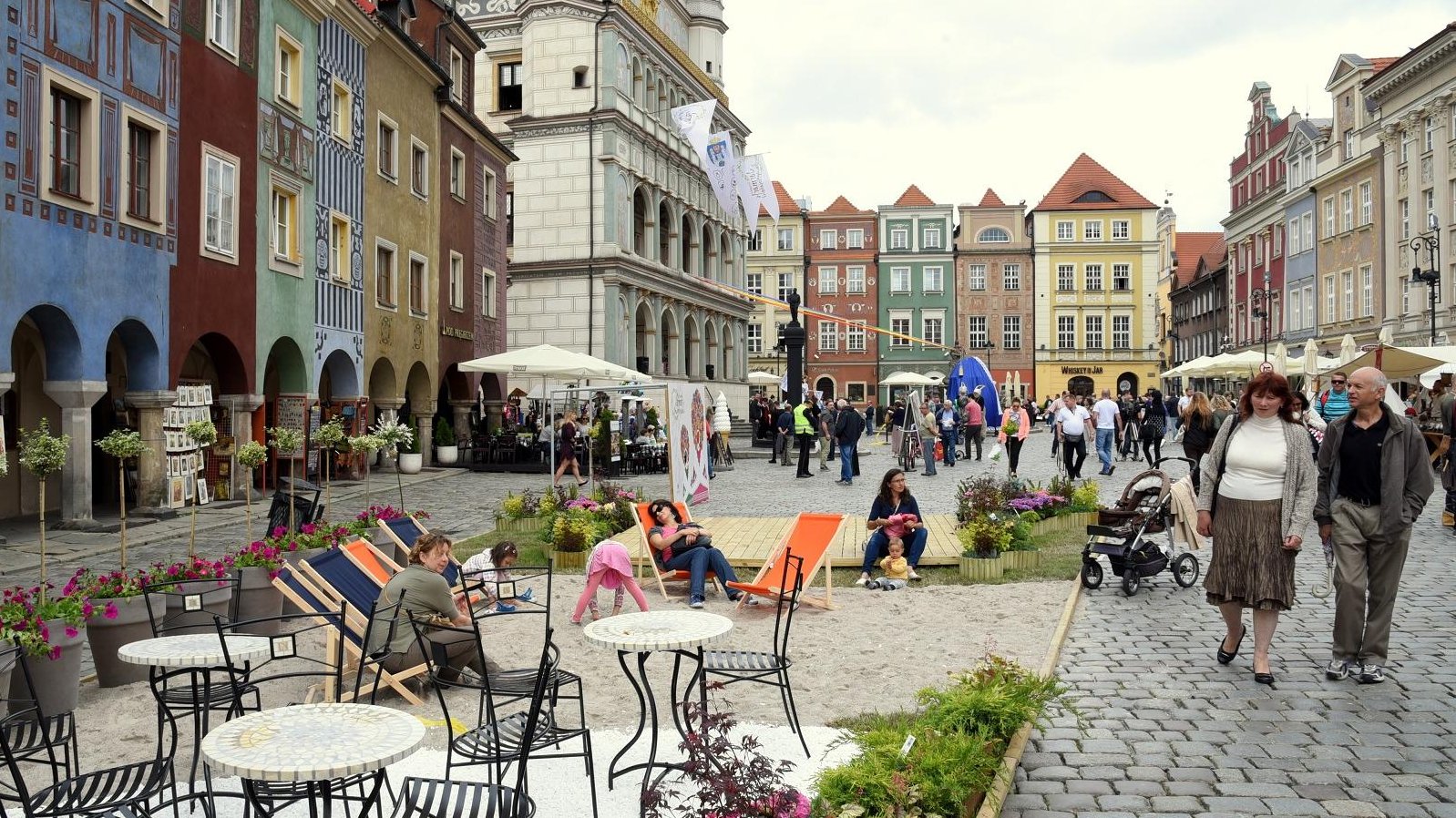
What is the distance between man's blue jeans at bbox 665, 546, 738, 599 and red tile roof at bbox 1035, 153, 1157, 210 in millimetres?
69125

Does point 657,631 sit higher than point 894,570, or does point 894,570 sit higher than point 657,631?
point 657,631

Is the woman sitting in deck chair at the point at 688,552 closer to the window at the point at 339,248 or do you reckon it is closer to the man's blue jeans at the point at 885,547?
the man's blue jeans at the point at 885,547

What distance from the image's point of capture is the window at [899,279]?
249 feet

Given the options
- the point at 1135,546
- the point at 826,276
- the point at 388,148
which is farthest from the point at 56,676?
the point at 826,276

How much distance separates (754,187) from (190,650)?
25526mm

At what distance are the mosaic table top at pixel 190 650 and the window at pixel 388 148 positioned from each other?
2056cm

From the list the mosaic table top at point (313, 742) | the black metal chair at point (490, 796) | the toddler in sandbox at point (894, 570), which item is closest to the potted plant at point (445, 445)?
the toddler in sandbox at point (894, 570)

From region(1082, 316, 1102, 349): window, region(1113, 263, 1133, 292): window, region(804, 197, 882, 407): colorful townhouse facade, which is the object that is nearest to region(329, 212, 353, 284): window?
region(804, 197, 882, 407): colorful townhouse facade

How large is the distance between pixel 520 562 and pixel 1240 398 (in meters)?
7.98

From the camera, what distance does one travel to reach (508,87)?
42.7 meters

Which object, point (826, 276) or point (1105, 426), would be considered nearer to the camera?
point (1105, 426)

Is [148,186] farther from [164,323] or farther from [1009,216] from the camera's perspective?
[1009,216]

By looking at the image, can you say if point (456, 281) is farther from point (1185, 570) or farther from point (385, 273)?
point (1185, 570)

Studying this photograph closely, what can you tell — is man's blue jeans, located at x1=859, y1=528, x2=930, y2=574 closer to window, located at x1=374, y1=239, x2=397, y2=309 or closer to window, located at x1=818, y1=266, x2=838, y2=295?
window, located at x1=374, y1=239, x2=397, y2=309
